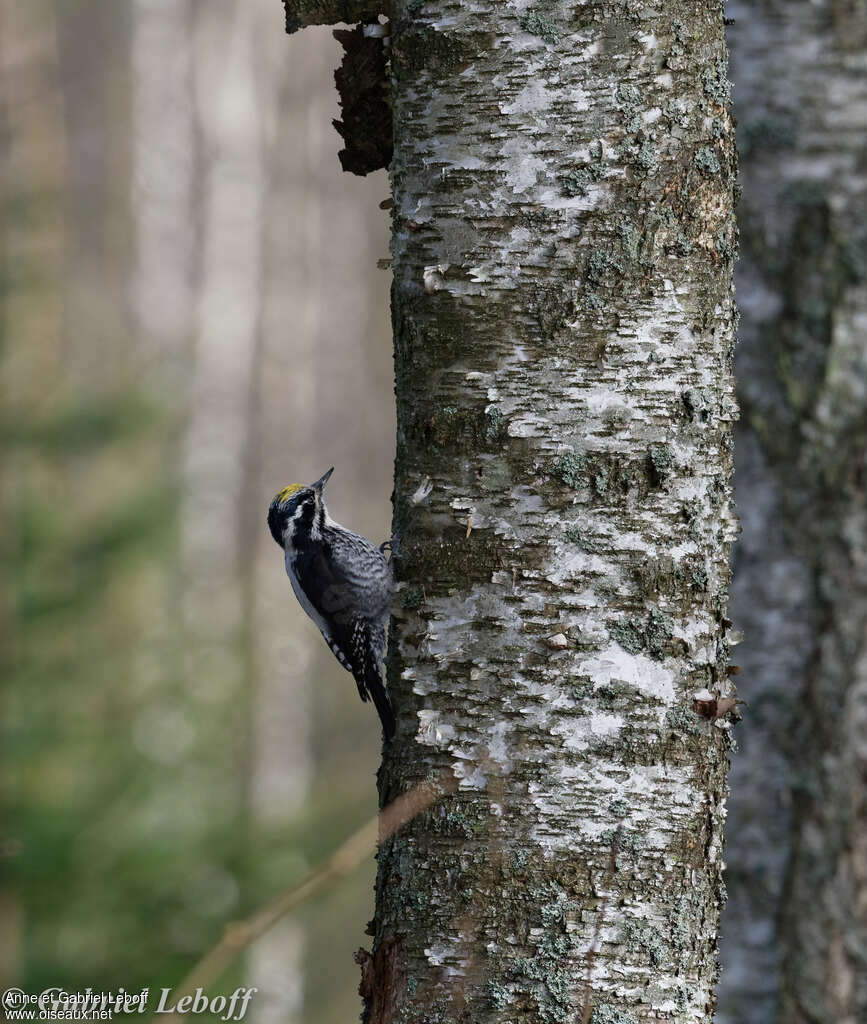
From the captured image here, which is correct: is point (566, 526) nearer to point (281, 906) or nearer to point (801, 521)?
point (281, 906)

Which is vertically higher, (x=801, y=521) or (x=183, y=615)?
(x=801, y=521)

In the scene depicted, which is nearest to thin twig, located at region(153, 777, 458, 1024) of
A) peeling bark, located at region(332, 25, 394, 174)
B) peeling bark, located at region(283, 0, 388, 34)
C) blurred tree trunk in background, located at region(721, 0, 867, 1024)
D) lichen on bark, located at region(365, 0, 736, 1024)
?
lichen on bark, located at region(365, 0, 736, 1024)

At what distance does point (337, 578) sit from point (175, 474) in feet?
4.50

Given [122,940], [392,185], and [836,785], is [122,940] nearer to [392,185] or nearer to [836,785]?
[836,785]

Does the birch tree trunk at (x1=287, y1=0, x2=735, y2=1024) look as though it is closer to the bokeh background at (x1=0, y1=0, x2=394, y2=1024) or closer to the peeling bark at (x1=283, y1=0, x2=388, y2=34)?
the peeling bark at (x1=283, y1=0, x2=388, y2=34)

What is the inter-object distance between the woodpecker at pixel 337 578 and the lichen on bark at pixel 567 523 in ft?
5.53

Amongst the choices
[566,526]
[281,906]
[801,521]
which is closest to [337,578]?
[801,521]

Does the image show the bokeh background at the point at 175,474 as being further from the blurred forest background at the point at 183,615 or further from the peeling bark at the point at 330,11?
the peeling bark at the point at 330,11

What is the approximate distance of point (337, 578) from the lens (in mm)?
3902

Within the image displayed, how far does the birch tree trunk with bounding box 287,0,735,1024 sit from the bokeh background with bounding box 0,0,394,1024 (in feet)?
2.18

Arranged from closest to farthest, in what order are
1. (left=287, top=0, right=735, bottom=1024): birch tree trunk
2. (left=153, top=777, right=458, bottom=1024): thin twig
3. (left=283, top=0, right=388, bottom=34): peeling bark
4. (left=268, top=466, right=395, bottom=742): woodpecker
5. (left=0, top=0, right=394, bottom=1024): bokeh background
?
(left=153, top=777, right=458, bottom=1024): thin twig → (left=287, top=0, right=735, bottom=1024): birch tree trunk → (left=283, top=0, right=388, bottom=34): peeling bark → (left=268, top=466, right=395, bottom=742): woodpecker → (left=0, top=0, right=394, bottom=1024): bokeh background

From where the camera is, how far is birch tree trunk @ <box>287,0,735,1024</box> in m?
1.61

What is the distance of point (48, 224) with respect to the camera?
15.3 feet

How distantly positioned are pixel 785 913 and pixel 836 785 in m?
0.41
